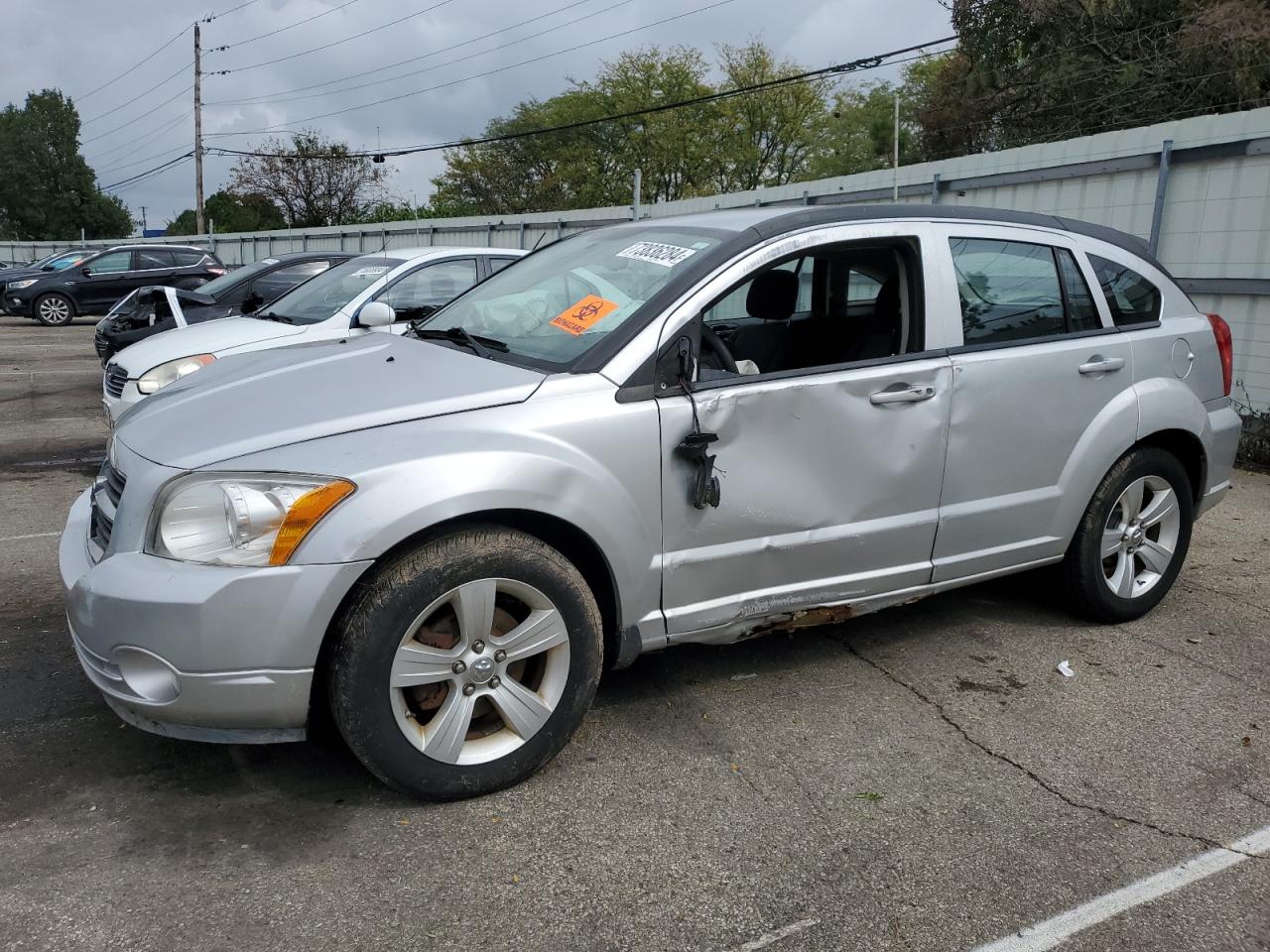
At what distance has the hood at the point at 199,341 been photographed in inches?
283

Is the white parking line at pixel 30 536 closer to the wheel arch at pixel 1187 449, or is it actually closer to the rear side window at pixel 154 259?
the wheel arch at pixel 1187 449

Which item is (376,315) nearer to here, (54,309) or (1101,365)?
→ (1101,365)

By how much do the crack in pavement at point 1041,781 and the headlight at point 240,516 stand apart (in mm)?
2204

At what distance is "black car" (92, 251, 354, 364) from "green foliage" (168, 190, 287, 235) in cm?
4879

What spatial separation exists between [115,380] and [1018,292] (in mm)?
6054

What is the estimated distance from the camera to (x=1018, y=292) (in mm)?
4160

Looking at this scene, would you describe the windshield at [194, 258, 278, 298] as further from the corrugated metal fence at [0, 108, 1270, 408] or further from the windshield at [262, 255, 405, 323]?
the corrugated metal fence at [0, 108, 1270, 408]

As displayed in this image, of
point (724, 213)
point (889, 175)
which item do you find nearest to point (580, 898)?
point (724, 213)

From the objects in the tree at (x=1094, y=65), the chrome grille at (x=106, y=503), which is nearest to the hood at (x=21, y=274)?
the tree at (x=1094, y=65)

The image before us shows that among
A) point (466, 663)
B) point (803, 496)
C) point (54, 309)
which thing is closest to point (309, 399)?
point (466, 663)

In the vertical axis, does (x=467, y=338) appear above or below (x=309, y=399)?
above

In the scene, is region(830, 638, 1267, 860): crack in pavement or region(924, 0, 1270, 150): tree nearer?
region(830, 638, 1267, 860): crack in pavement

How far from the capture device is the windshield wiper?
3643 millimetres

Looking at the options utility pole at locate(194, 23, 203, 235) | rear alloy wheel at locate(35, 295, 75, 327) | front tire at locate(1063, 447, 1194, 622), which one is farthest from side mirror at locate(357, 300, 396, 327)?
utility pole at locate(194, 23, 203, 235)
